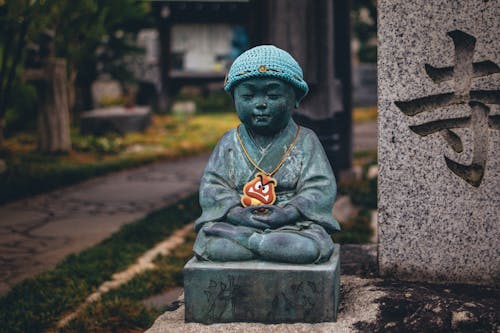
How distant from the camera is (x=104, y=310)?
14.5 ft

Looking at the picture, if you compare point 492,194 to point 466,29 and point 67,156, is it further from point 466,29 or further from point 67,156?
point 67,156

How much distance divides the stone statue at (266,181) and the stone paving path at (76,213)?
2.19 m

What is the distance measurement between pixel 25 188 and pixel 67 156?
A: 83.5 inches

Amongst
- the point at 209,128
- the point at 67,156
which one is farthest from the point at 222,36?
the point at 67,156

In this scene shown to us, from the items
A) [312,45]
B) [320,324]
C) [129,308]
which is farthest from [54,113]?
[320,324]

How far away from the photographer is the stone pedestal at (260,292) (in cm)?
322

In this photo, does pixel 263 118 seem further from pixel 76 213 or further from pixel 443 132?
pixel 76 213

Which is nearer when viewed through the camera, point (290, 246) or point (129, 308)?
point (290, 246)

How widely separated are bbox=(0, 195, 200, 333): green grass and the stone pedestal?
1421 millimetres

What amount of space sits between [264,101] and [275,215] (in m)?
0.56

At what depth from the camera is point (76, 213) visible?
23.7 feet

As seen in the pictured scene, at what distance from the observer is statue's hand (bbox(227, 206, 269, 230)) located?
3375mm

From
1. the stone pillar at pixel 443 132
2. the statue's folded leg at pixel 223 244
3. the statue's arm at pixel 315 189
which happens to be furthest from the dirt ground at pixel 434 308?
the statue's folded leg at pixel 223 244

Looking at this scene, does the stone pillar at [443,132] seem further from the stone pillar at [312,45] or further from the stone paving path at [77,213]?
the stone paving path at [77,213]
